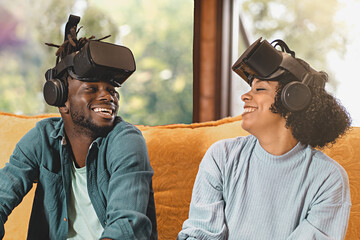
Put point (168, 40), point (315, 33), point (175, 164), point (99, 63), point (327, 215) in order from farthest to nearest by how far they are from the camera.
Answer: point (168, 40), point (315, 33), point (175, 164), point (99, 63), point (327, 215)

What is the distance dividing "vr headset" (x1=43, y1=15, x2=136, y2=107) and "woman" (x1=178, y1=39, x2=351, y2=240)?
0.34 meters

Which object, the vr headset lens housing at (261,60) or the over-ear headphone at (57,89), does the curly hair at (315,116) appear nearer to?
the vr headset lens housing at (261,60)

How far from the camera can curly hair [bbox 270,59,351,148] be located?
1.13 m

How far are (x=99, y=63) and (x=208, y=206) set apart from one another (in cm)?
49

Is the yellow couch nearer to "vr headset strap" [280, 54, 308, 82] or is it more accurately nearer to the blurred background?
"vr headset strap" [280, 54, 308, 82]

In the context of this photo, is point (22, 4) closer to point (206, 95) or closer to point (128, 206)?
point (206, 95)

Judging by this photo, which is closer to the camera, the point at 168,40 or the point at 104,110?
the point at 104,110

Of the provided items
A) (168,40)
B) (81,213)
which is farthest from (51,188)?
(168,40)

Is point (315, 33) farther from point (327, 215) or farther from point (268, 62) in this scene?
point (327, 215)

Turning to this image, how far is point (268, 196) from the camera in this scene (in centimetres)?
113

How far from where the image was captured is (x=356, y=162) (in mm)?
1365

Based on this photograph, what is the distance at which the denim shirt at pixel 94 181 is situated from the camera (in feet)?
3.78

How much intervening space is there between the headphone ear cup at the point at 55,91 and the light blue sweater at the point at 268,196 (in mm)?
469

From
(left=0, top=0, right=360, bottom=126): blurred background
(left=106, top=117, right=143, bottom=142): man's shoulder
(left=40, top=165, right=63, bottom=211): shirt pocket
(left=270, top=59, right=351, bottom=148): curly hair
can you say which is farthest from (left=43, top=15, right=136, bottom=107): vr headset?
(left=0, top=0, right=360, bottom=126): blurred background
